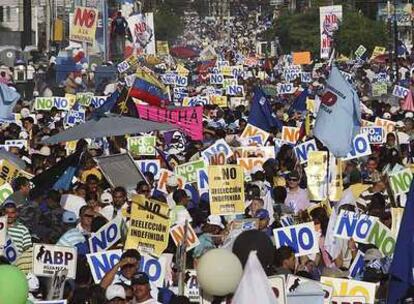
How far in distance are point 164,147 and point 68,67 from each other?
16.8 meters

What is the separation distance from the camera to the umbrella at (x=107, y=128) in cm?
1819

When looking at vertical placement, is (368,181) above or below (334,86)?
below

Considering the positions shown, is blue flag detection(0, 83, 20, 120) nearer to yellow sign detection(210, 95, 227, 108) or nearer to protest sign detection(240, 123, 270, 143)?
protest sign detection(240, 123, 270, 143)

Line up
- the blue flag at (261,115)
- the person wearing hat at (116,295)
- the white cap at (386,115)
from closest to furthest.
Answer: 1. the person wearing hat at (116,295)
2. the blue flag at (261,115)
3. the white cap at (386,115)

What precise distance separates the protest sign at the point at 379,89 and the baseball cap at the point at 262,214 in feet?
61.0

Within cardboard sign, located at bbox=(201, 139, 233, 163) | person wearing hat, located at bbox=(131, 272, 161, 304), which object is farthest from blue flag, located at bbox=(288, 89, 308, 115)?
person wearing hat, located at bbox=(131, 272, 161, 304)

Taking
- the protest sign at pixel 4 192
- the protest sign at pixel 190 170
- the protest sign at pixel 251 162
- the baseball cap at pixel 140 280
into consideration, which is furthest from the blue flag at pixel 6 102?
the baseball cap at pixel 140 280

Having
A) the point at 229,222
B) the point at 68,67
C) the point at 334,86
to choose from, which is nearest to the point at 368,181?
the point at 334,86

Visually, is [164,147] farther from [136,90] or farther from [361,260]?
[361,260]

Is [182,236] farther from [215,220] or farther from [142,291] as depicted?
[142,291]

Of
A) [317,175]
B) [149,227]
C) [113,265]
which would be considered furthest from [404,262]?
[317,175]

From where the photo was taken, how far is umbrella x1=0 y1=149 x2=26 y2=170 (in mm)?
17259

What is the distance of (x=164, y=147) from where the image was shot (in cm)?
2072

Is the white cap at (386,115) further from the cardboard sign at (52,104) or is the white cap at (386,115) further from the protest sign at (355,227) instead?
the protest sign at (355,227)
